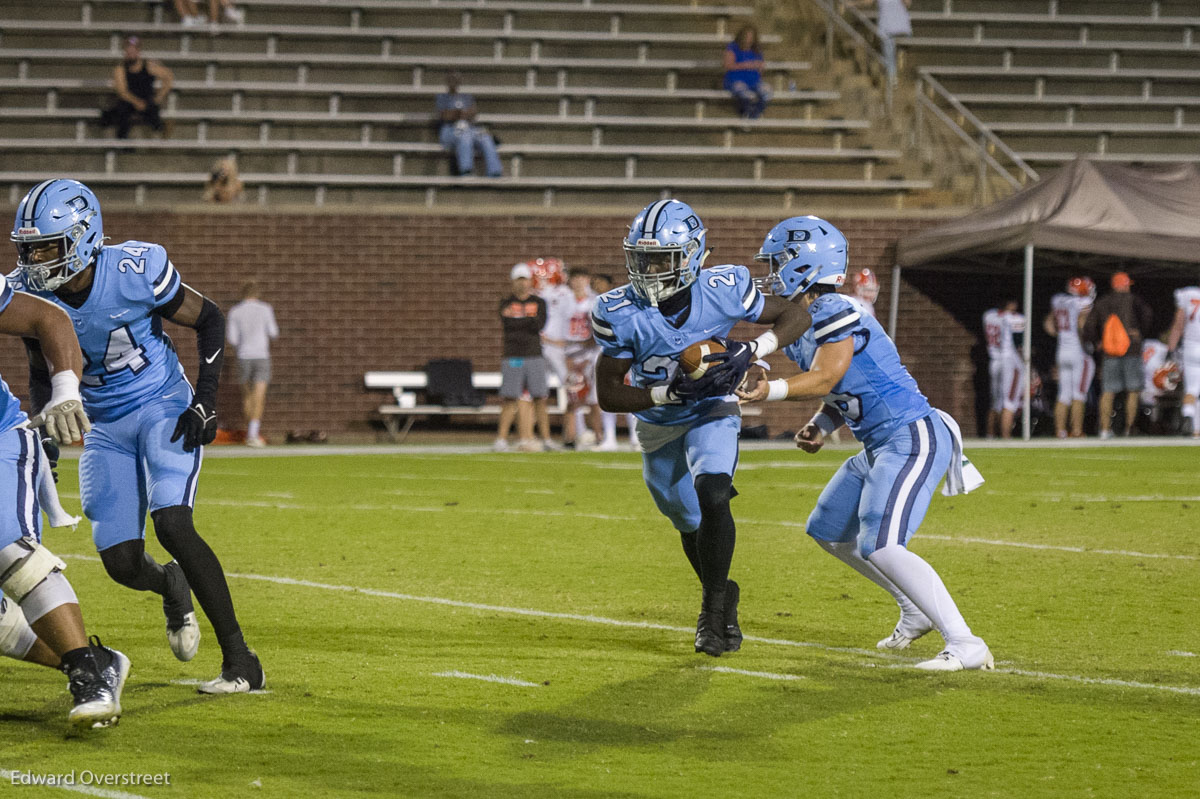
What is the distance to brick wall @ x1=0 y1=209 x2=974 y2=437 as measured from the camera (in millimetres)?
19703

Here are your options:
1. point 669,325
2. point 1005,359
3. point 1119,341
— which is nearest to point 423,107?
point 1005,359

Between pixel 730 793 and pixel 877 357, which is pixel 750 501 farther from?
pixel 730 793

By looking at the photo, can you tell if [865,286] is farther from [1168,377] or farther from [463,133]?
[463,133]

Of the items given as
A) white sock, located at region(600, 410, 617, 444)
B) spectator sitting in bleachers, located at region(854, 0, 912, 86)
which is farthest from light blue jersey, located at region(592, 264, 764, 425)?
spectator sitting in bleachers, located at region(854, 0, 912, 86)

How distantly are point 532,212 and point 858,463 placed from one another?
564 inches

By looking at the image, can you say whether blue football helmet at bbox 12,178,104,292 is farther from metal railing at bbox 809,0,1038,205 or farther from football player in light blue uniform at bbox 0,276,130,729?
metal railing at bbox 809,0,1038,205

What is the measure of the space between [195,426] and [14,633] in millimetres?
903

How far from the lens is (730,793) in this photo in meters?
4.14

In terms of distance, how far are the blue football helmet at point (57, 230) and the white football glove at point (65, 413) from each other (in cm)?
69

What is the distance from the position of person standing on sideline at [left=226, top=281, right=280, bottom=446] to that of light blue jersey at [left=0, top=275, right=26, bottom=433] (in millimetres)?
13665

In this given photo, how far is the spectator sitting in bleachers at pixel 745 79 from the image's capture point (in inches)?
849

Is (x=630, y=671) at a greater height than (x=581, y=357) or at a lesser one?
lesser

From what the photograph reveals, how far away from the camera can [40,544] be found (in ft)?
15.6

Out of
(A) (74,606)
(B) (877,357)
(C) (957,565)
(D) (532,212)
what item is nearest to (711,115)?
(D) (532,212)
